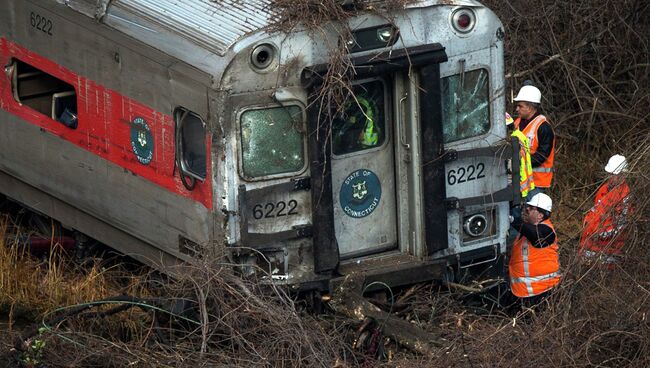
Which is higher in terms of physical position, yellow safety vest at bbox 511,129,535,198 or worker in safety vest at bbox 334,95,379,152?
worker in safety vest at bbox 334,95,379,152

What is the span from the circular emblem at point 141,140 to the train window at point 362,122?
1307mm

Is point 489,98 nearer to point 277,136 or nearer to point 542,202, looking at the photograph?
point 542,202

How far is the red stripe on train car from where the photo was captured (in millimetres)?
10086

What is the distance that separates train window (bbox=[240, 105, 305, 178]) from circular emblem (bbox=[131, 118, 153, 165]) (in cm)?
92

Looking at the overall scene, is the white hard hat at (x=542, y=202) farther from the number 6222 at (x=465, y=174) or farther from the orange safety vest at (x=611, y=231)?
the orange safety vest at (x=611, y=231)

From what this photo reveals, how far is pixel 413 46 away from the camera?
396 inches

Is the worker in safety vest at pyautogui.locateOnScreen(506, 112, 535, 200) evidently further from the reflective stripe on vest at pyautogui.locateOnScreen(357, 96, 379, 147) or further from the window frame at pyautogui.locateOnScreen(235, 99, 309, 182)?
the window frame at pyautogui.locateOnScreen(235, 99, 309, 182)

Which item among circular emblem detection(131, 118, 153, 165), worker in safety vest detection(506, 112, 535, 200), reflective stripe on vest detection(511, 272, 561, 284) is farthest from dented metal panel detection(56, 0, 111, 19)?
reflective stripe on vest detection(511, 272, 561, 284)

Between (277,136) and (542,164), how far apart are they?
3172 millimetres

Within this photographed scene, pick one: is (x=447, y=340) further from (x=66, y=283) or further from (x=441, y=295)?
(x=66, y=283)

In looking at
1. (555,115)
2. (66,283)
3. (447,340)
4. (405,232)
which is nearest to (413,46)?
(405,232)

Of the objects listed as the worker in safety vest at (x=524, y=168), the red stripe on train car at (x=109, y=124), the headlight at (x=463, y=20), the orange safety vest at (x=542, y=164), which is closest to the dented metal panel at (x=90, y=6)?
the red stripe on train car at (x=109, y=124)

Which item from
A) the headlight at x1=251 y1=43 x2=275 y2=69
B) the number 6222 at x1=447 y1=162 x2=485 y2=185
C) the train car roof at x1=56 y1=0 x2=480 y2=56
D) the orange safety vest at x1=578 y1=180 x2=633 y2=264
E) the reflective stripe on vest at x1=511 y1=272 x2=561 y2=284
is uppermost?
the train car roof at x1=56 y1=0 x2=480 y2=56

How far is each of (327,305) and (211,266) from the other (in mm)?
1070
